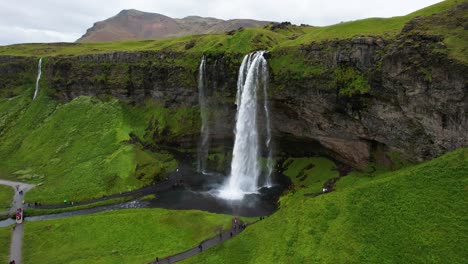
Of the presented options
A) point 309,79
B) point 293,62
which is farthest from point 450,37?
point 293,62


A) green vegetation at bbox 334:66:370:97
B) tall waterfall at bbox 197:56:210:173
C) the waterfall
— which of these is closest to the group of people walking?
the waterfall

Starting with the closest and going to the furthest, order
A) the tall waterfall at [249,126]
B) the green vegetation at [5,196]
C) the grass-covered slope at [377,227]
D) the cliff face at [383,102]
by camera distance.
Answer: the grass-covered slope at [377,227] < the cliff face at [383,102] < the green vegetation at [5,196] < the tall waterfall at [249,126]

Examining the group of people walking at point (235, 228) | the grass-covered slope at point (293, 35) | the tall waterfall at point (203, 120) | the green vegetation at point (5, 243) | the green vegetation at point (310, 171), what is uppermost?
the grass-covered slope at point (293, 35)

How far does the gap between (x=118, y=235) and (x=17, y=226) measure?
15747 mm

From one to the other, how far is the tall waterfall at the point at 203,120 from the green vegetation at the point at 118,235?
20.7m

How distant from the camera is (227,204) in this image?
49.3 meters

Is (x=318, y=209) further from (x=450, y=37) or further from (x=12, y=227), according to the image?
(x=12, y=227)

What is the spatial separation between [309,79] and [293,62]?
4.83 metres

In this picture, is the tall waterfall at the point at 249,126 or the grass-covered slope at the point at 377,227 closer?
the grass-covered slope at the point at 377,227

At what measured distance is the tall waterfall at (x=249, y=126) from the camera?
2210 inches

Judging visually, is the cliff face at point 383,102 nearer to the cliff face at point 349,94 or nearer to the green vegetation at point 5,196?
the cliff face at point 349,94

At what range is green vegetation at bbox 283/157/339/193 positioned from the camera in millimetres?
51122


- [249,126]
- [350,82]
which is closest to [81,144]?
[249,126]

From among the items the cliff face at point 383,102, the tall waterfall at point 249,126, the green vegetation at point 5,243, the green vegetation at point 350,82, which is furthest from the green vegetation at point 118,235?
the green vegetation at point 350,82
